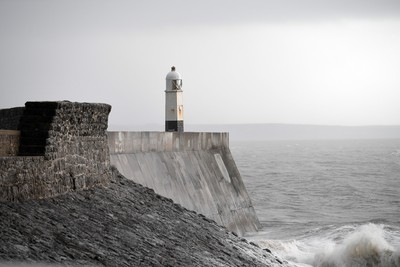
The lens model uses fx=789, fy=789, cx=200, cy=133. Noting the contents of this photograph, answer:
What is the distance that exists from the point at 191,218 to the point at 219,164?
5794 millimetres

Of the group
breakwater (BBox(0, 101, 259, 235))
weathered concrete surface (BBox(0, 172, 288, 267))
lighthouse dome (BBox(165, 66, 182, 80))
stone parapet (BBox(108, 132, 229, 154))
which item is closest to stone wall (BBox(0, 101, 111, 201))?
breakwater (BBox(0, 101, 259, 235))

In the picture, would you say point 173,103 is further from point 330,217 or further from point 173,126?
point 330,217

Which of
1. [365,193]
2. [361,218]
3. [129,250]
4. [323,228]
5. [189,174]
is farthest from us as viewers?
[365,193]

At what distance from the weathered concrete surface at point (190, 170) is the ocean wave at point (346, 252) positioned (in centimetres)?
148

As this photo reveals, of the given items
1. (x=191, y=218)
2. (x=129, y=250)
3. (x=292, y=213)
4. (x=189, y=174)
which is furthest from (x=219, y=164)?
(x=129, y=250)

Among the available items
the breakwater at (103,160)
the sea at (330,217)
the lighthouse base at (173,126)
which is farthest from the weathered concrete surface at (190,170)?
the lighthouse base at (173,126)

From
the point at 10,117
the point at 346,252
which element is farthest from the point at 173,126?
the point at 10,117

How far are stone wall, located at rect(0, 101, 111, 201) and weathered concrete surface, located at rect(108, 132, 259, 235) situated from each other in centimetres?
148

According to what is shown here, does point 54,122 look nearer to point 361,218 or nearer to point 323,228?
point 323,228

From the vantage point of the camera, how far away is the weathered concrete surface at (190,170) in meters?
12.9

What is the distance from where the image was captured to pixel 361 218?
902 inches

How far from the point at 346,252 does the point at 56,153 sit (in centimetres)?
670

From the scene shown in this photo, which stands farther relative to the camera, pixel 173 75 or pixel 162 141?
pixel 173 75

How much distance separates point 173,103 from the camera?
1809 cm
